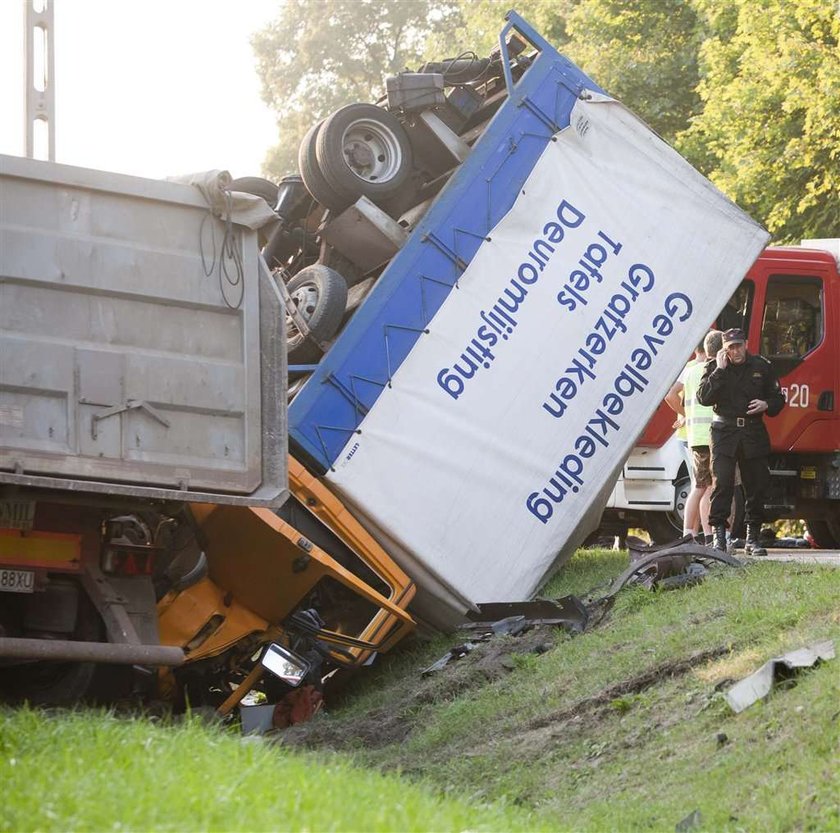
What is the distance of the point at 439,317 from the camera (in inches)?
386

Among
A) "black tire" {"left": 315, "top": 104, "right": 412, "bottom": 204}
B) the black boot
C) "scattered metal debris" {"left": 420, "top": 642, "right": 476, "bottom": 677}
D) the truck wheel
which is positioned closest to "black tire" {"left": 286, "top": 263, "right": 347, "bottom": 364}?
"black tire" {"left": 315, "top": 104, "right": 412, "bottom": 204}

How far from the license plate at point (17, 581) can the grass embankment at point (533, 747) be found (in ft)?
3.58

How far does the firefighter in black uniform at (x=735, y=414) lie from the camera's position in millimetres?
10984

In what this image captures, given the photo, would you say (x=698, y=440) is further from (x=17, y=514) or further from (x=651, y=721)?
(x=17, y=514)

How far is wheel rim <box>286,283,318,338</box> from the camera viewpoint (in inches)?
382

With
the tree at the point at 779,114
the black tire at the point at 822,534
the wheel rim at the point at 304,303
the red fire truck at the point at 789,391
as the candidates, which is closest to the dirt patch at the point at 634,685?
the wheel rim at the point at 304,303

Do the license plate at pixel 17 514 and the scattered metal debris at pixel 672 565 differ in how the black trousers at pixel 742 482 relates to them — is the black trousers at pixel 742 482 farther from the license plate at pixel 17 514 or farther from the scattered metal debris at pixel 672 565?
the license plate at pixel 17 514

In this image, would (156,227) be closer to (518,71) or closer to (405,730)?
(405,730)

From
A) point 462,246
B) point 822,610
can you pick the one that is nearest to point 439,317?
point 462,246

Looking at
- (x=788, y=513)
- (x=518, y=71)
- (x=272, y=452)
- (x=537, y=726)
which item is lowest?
(x=788, y=513)

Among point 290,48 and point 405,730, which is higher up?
point 290,48

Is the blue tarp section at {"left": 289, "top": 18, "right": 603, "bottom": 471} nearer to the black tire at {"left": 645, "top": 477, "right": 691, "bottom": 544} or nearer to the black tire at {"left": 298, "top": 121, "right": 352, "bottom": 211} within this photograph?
the black tire at {"left": 298, "top": 121, "right": 352, "bottom": 211}

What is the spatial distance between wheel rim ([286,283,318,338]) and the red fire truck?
15.4 ft

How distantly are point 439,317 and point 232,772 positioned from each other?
5154mm
